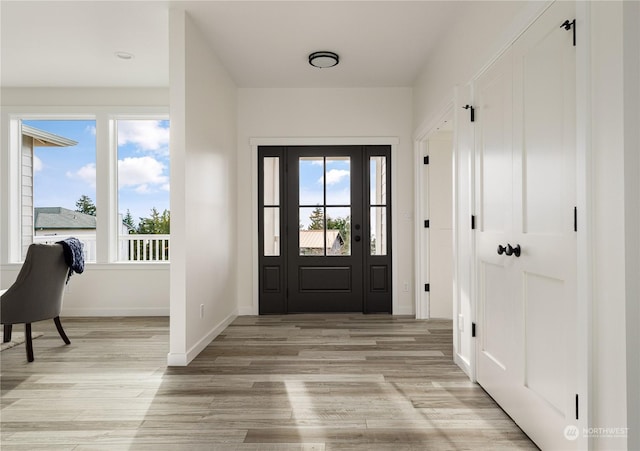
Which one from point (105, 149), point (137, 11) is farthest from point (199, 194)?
point (105, 149)

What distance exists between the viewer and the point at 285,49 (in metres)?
3.69

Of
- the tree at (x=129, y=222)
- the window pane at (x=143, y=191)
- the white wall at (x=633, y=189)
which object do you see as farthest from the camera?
the tree at (x=129, y=222)

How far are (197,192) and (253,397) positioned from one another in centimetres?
170

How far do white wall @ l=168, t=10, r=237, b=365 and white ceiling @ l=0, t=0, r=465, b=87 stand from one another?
0.27 m

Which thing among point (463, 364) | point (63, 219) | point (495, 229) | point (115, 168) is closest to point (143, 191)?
point (63, 219)

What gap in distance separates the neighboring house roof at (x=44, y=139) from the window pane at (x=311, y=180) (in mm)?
3206

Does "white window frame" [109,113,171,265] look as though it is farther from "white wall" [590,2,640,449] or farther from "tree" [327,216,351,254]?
"white wall" [590,2,640,449]

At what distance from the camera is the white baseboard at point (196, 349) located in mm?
2947

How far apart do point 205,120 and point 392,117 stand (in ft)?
7.50

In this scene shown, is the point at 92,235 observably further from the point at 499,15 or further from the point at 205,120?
the point at 499,15

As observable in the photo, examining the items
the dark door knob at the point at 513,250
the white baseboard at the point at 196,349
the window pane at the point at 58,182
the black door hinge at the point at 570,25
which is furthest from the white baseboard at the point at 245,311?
the black door hinge at the point at 570,25

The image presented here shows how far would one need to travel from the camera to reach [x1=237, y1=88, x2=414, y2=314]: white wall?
15.5 feet

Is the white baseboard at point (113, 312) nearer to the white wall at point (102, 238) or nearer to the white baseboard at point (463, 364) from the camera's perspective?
the white wall at point (102, 238)

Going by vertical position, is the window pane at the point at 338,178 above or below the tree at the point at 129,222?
above
